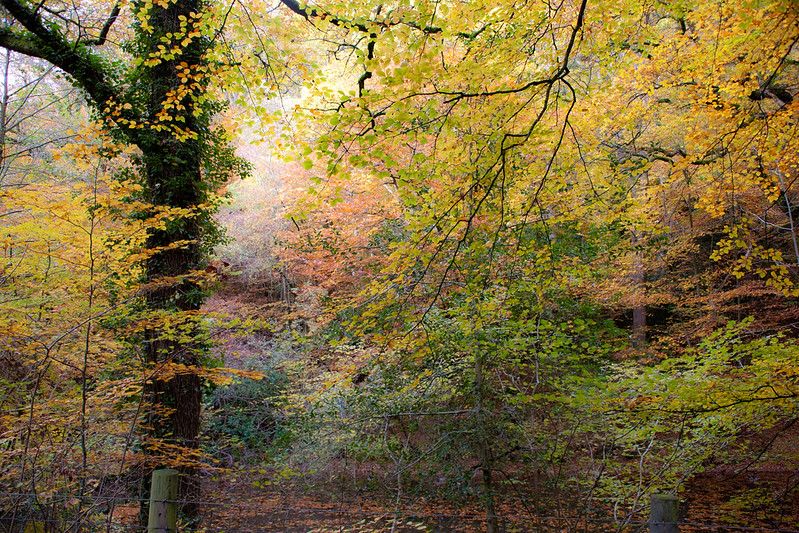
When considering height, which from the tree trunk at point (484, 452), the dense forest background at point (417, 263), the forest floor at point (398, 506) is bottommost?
the forest floor at point (398, 506)

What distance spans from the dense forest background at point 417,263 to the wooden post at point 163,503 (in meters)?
0.25

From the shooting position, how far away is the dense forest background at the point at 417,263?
2957 mm

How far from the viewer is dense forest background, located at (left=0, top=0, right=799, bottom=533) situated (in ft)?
9.70

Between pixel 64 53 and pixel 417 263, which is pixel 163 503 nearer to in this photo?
pixel 417 263

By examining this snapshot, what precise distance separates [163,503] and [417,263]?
294cm

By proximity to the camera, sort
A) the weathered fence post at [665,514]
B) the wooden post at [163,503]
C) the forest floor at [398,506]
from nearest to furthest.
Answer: the weathered fence post at [665,514]
the wooden post at [163,503]
the forest floor at [398,506]

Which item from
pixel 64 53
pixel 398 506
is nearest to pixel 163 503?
pixel 398 506

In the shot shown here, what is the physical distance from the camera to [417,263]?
181 inches

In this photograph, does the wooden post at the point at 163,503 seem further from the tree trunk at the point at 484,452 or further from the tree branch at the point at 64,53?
the tree branch at the point at 64,53

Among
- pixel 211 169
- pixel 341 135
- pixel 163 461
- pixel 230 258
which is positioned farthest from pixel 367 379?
pixel 230 258

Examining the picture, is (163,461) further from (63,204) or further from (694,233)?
(694,233)

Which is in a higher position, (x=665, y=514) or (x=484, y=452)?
(x=665, y=514)

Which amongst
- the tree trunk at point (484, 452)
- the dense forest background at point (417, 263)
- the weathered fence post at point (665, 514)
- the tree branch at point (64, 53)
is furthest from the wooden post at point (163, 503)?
the tree branch at point (64, 53)

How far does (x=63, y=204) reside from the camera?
11.5ft
